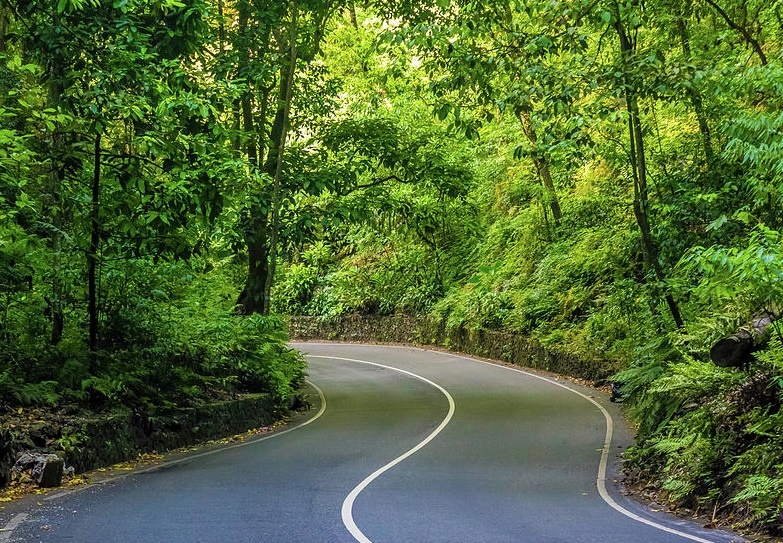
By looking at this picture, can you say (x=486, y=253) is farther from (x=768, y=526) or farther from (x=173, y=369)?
(x=768, y=526)

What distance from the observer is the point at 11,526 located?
8.12 metres

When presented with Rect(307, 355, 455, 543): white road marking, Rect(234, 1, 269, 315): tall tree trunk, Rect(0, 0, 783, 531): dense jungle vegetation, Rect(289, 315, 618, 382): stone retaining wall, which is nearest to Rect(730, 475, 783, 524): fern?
Rect(0, 0, 783, 531): dense jungle vegetation

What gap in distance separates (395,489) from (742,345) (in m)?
5.18

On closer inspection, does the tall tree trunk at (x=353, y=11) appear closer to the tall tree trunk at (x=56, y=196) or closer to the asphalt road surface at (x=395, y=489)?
the tall tree trunk at (x=56, y=196)

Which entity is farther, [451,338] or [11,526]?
[451,338]

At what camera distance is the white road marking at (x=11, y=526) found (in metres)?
7.67

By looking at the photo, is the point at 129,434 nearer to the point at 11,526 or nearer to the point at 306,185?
the point at 11,526

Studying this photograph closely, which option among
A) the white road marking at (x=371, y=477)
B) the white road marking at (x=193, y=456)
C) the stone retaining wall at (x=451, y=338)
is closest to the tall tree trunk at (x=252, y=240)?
the white road marking at (x=193, y=456)

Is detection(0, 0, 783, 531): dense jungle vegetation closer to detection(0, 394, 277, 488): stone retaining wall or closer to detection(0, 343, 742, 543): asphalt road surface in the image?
detection(0, 394, 277, 488): stone retaining wall

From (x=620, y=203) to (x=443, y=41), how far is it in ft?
49.0

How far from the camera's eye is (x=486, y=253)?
37.0 meters

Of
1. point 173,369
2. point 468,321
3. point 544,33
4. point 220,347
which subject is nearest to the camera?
point 544,33

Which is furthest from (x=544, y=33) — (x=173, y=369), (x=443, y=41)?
(x=173, y=369)

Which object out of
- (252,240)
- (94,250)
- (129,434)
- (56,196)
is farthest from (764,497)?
(252,240)
